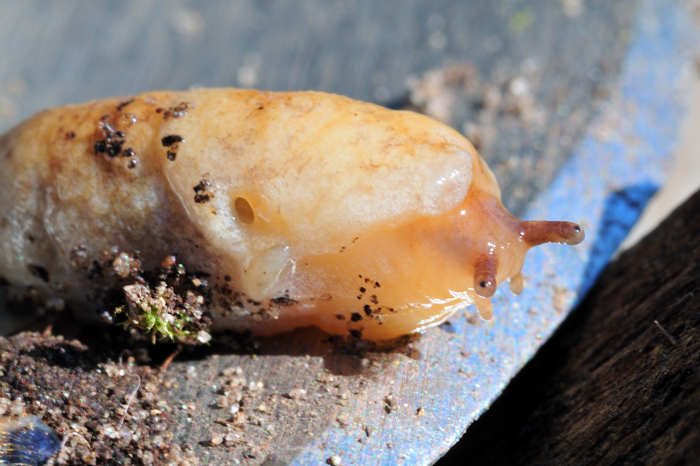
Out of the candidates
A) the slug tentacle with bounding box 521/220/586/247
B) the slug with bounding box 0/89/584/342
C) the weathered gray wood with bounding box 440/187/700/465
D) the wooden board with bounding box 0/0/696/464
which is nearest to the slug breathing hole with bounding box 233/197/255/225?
the slug with bounding box 0/89/584/342

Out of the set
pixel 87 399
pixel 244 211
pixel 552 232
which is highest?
pixel 552 232

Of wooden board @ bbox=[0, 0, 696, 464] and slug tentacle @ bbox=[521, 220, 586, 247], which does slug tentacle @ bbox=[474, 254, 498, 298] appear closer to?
slug tentacle @ bbox=[521, 220, 586, 247]

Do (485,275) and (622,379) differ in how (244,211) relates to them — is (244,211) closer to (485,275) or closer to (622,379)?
(485,275)

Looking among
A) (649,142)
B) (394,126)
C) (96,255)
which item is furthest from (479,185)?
(649,142)

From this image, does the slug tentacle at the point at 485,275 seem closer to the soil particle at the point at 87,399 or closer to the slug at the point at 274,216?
the slug at the point at 274,216

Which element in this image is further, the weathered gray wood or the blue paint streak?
the blue paint streak

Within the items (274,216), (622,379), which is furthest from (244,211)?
(622,379)

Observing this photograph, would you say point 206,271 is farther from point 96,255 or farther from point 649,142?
point 649,142
